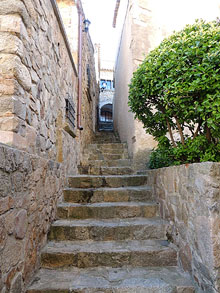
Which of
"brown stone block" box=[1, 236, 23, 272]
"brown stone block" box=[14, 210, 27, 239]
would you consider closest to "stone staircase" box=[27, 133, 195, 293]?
"brown stone block" box=[1, 236, 23, 272]

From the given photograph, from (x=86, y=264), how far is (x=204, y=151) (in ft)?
4.94

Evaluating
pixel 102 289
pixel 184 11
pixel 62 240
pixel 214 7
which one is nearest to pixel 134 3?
pixel 184 11

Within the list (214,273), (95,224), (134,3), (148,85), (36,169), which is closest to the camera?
(214,273)

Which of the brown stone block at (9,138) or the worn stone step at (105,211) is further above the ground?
the brown stone block at (9,138)

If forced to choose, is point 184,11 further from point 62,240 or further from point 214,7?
point 62,240

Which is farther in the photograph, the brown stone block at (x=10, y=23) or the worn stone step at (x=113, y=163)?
the worn stone step at (x=113, y=163)

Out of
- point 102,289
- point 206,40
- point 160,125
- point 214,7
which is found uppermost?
point 214,7

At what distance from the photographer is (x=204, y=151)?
185 cm

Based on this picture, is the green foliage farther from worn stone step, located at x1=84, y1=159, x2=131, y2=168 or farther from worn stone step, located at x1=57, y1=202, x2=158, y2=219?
worn stone step, located at x1=84, y1=159, x2=131, y2=168

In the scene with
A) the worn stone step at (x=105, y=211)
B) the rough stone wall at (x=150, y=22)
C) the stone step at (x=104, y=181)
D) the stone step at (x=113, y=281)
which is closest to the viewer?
the stone step at (x=113, y=281)

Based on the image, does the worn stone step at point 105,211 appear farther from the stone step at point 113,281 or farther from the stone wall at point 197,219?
the stone step at point 113,281

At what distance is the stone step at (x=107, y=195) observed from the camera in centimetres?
273

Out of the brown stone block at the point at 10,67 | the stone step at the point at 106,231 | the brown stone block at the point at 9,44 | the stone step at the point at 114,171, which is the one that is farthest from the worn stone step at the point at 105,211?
the brown stone block at the point at 9,44

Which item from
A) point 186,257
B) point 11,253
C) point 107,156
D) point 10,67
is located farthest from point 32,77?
point 107,156
